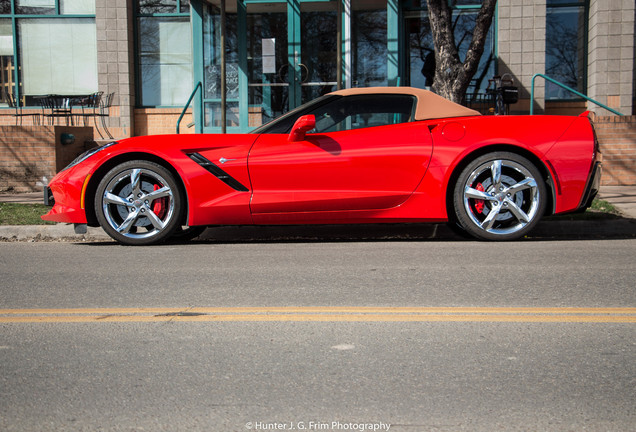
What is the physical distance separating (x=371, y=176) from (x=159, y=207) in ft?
6.58

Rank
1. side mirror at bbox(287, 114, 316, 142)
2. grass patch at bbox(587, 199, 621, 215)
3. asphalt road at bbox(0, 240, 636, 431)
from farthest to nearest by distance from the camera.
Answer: grass patch at bbox(587, 199, 621, 215) → side mirror at bbox(287, 114, 316, 142) → asphalt road at bbox(0, 240, 636, 431)

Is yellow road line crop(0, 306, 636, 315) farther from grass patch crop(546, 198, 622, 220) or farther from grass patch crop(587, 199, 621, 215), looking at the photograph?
grass patch crop(587, 199, 621, 215)

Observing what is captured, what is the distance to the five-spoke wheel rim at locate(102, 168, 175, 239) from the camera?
23.2 feet

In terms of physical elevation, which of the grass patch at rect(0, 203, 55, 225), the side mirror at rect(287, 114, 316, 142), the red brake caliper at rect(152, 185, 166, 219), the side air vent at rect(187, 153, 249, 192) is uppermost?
the side mirror at rect(287, 114, 316, 142)

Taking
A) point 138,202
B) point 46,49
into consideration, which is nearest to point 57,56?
point 46,49

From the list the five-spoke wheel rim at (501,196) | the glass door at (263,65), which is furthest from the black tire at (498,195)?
the glass door at (263,65)

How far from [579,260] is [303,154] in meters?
2.57

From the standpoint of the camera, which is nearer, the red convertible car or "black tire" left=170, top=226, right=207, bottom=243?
the red convertible car

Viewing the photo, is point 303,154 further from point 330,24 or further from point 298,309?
point 330,24

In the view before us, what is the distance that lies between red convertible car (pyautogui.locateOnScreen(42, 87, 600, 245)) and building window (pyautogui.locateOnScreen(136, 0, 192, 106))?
10410 millimetres

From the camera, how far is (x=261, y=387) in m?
3.22

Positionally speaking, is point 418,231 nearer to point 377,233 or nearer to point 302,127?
point 377,233

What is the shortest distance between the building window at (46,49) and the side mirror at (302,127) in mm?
11669

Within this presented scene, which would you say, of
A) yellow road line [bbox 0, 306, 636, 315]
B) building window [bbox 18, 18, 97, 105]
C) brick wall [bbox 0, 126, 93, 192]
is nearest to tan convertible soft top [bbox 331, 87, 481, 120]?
yellow road line [bbox 0, 306, 636, 315]
